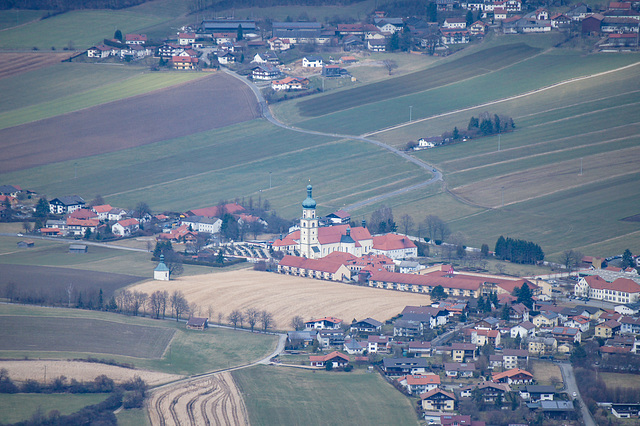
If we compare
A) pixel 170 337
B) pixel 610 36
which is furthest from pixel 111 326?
pixel 610 36

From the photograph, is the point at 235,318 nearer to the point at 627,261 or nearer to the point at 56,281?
the point at 56,281

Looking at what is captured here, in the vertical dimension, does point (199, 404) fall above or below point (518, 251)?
above

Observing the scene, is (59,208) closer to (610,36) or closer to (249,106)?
(249,106)

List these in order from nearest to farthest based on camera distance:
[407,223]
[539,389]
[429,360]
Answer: [539,389]
[429,360]
[407,223]

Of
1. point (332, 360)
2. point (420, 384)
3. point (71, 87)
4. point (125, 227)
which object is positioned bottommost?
point (125, 227)

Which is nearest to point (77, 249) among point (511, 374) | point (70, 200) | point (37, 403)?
point (70, 200)

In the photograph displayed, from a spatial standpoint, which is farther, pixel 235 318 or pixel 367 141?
pixel 367 141
